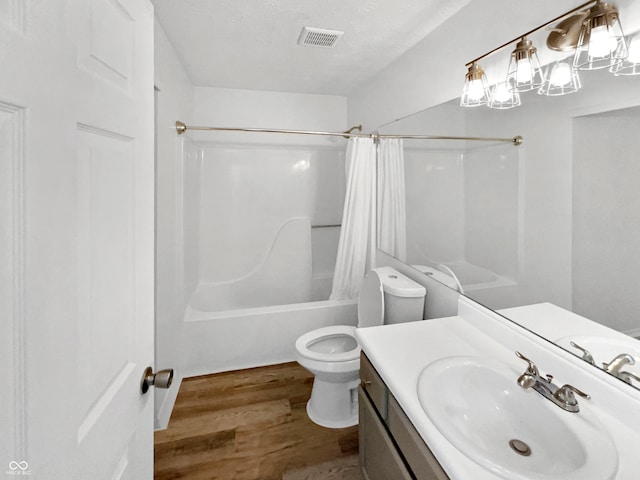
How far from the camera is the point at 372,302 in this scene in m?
1.88

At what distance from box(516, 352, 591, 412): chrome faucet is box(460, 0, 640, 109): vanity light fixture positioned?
0.86 m

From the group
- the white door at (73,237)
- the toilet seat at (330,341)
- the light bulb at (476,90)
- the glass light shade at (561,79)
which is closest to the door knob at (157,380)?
the white door at (73,237)

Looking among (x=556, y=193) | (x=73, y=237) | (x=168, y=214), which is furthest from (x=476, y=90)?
(x=168, y=214)

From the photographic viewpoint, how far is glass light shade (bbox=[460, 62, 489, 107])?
4.34 feet

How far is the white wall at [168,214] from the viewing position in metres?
1.70

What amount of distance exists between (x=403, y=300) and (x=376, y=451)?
28.0 inches

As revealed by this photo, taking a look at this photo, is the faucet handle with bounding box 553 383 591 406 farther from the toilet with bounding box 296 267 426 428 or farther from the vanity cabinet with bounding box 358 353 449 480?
the toilet with bounding box 296 267 426 428

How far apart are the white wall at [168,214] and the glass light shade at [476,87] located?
1.57 m

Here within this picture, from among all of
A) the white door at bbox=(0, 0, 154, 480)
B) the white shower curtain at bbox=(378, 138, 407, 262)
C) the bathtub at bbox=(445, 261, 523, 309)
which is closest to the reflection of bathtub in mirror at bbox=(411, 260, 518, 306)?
the bathtub at bbox=(445, 261, 523, 309)

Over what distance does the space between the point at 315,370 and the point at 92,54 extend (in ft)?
5.33

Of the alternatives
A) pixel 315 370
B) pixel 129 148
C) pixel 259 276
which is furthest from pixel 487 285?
pixel 259 276

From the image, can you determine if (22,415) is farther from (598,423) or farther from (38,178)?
(598,423)

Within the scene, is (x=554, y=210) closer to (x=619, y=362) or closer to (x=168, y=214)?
(x=619, y=362)

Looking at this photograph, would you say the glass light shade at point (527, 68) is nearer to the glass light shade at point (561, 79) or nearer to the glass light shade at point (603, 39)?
the glass light shade at point (561, 79)
